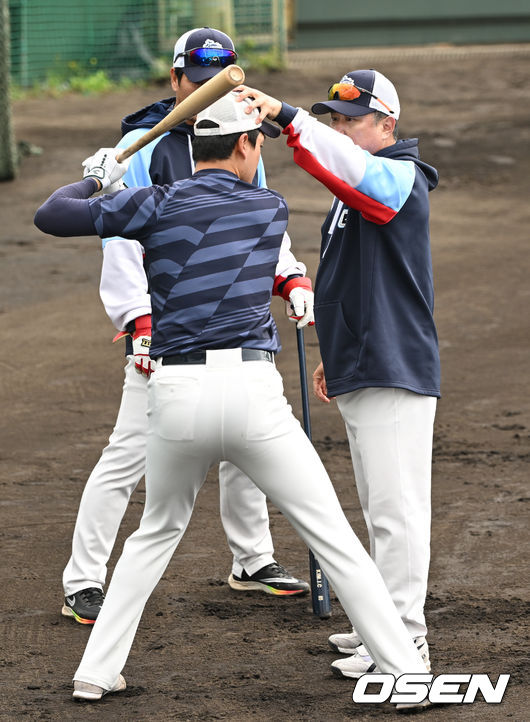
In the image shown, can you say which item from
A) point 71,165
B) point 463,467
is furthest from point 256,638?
point 71,165

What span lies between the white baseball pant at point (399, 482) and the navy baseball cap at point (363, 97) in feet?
3.17

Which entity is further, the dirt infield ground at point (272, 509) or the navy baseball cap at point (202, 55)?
the navy baseball cap at point (202, 55)

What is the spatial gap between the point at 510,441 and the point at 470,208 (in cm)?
648

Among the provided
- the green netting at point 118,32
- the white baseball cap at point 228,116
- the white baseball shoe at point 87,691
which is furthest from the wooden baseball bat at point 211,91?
the green netting at point 118,32

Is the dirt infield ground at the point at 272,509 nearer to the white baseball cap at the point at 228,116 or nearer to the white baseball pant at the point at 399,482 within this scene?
the white baseball pant at the point at 399,482

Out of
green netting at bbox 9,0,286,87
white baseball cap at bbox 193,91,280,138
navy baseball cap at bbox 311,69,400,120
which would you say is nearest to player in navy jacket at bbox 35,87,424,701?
white baseball cap at bbox 193,91,280,138

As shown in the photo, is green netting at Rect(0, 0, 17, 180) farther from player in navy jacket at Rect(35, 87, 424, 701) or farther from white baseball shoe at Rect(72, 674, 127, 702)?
white baseball shoe at Rect(72, 674, 127, 702)

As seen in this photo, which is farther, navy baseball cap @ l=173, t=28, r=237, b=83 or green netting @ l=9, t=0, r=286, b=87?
green netting @ l=9, t=0, r=286, b=87

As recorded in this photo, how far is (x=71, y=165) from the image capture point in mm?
14352

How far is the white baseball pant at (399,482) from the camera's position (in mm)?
3986

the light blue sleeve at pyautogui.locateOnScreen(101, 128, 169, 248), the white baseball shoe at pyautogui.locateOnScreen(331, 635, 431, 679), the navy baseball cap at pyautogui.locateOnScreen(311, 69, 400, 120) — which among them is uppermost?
the navy baseball cap at pyautogui.locateOnScreen(311, 69, 400, 120)

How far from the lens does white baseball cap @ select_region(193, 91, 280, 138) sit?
142 inches

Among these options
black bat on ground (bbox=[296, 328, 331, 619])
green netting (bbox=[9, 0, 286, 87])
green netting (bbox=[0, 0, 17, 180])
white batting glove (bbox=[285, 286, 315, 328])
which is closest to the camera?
white batting glove (bbox=[285, 286, 315, 328])

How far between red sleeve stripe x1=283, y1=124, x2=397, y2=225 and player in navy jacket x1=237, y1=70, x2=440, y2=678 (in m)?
0.03
